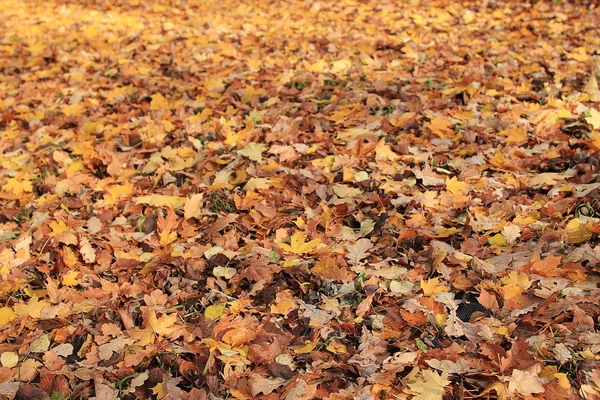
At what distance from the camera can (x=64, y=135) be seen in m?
3.95

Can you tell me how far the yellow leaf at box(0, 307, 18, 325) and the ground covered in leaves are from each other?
14 millimetres

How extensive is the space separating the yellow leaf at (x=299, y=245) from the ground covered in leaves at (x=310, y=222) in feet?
0.04

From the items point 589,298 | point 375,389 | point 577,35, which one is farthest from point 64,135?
point 577,35

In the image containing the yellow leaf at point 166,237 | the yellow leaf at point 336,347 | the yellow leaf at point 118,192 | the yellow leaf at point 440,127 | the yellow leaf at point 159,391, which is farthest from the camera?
the yellow leaf at point 440,127

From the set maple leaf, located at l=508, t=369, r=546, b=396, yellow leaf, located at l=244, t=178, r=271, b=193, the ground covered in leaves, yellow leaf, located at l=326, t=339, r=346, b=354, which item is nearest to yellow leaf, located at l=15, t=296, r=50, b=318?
the ground covered in leaves

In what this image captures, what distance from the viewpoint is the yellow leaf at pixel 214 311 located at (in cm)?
224

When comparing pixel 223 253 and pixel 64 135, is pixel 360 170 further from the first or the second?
pixel 64 135

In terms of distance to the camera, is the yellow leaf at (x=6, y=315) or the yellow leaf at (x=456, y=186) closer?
the yellow leaf at (x=6, y=315)

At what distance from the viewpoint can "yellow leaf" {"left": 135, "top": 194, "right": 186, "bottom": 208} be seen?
296 cm

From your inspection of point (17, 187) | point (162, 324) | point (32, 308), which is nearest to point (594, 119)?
point (162, 324)

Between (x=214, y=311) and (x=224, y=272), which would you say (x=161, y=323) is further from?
(x=224, y=272)

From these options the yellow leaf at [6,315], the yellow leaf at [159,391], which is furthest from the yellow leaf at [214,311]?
the yellow leaf at [6,315]

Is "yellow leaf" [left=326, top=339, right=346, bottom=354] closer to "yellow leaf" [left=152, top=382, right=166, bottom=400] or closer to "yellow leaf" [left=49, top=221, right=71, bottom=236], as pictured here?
"yellow leaf" [left=152, top=382, right=166, bottom=400]

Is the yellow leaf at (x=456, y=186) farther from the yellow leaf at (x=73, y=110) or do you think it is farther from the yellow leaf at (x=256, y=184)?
the yellow leaf at (x=73, y=110)
